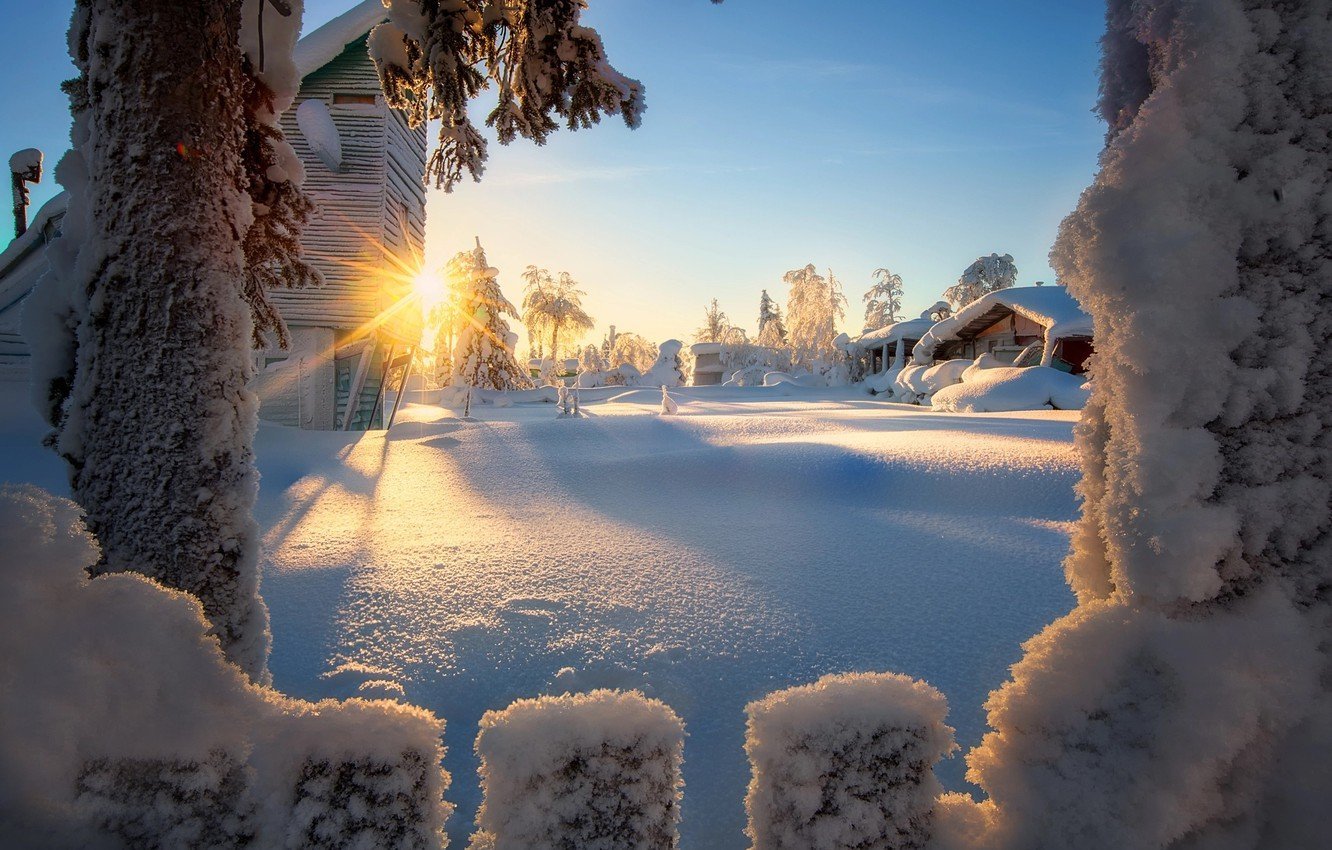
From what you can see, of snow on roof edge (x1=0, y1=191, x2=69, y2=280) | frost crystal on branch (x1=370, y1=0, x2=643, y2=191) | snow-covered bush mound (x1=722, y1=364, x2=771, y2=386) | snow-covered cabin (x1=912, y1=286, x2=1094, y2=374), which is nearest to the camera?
frost crystal on branch (x1=370, y1=0, x2=643, y2=191)

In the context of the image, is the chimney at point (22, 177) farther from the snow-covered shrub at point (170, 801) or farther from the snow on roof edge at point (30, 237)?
the snow-covered shrub at point (170, 801)

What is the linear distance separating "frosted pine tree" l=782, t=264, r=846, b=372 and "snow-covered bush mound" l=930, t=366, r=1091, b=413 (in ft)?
70.6

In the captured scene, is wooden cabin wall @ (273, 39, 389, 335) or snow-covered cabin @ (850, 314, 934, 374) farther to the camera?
snow-covered cabin @ (850, 314, 934, 374)

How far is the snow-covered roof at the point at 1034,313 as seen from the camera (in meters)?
15.3

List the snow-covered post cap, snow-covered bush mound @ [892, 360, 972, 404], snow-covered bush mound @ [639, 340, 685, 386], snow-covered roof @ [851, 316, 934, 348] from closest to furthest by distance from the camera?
the snow-covered post cap < snow-covered bush mound @ [892, 360, 972, 404] < snow-covered roof @ [851, 316, 934, 348] < snow-covered bush mound @ [639, 340, 685, 386]

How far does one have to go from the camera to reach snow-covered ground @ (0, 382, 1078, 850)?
235cm

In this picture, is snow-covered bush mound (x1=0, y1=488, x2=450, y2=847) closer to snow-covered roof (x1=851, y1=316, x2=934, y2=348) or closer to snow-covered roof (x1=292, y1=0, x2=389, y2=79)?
snow-covered roof (x1=292, y1=0, x2=389, y2=79)

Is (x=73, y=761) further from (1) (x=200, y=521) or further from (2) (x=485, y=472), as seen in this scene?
(2) (x=485, y=472)

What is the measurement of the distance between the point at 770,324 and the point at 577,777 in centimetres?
4439

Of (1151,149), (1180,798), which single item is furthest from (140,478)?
(1151,149)

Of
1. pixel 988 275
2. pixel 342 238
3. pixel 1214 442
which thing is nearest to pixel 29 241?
pixel 342 238

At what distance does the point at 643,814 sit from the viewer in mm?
1133

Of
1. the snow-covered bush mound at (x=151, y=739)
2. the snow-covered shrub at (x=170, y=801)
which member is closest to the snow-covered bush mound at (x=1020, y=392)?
the snow-covered bush mound at (x=151, y=739)

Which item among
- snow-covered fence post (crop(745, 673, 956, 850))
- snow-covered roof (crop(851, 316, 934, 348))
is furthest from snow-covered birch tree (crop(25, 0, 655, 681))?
snow-covered roof (crop(851, 316, 934, 348))
